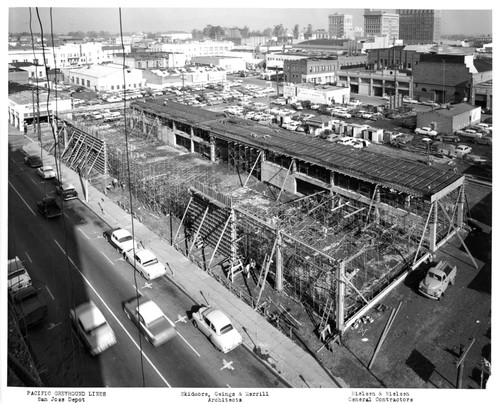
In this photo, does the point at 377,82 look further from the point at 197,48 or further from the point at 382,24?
the point at 382,24

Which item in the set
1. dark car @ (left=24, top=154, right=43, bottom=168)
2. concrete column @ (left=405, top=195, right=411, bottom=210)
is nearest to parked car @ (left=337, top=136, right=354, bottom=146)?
concrete column @ (left=405, top=195, right=411, bottom=210)

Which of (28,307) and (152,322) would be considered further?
(28,307)

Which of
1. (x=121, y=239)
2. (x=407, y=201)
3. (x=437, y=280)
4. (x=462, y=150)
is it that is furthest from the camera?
(x=462, y=150)

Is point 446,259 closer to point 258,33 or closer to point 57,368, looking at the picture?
point 57,368

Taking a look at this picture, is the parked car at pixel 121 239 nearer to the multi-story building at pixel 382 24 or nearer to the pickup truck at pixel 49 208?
the pickup truck at pixel 49 208

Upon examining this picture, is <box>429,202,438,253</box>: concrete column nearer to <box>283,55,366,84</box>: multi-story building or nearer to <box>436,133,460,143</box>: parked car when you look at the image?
<box>436,133,460,143</box>: parked car

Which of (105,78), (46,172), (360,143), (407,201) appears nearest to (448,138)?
(360,143)
